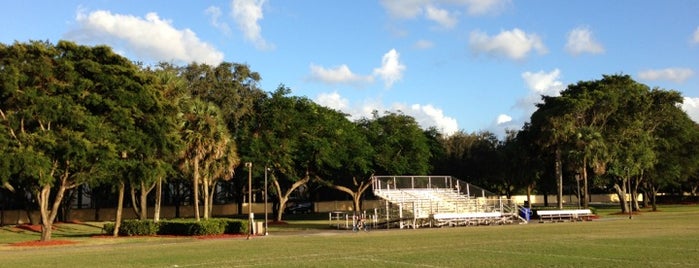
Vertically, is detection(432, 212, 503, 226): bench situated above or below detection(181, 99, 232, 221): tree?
below

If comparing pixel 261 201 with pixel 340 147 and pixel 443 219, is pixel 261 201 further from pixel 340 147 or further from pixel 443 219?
pixel 443 219

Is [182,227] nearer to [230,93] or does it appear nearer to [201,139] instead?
[201,139]

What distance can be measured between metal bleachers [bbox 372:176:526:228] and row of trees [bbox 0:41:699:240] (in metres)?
7.42

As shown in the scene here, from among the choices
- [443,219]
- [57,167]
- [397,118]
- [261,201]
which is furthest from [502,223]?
[261,201]

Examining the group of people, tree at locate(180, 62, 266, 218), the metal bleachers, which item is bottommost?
the group of people

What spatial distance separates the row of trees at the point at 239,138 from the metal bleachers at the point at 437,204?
24.3 feet

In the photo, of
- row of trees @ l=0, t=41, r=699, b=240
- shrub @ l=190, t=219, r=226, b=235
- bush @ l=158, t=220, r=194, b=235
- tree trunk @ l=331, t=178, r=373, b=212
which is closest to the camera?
row of trees @ l=0, t=41, r=699, b=240

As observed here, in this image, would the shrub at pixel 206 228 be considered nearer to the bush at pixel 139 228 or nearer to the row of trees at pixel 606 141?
the bush at pixel 139 228

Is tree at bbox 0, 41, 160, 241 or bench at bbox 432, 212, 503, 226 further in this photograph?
bench at bbox 432, 212, 503, 226

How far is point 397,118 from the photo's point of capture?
205 ft

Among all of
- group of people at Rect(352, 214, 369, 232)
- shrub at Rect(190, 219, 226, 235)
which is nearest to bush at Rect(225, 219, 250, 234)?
shrub at Rect(190, 219, 226, 235)

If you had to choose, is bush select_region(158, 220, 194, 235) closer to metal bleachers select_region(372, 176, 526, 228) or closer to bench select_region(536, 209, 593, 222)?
metal bleachers select_region(372, 176, 526, 228)

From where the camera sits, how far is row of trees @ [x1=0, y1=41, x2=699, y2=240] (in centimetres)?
3180

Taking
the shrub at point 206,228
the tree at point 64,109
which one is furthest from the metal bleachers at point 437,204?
the tree at point 64,109
